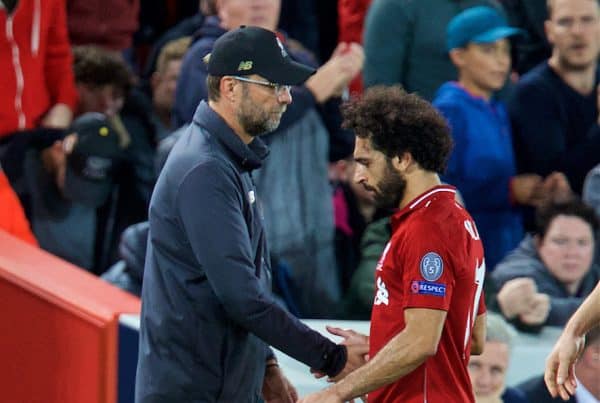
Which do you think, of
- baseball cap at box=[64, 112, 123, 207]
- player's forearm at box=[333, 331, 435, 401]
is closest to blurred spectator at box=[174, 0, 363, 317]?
baseball cap at box=[64, 112, 123, 207]

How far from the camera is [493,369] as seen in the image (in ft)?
19.9

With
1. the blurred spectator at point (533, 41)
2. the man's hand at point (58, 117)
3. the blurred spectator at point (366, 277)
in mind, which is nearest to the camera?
the blurred spectator at point (366, 277)

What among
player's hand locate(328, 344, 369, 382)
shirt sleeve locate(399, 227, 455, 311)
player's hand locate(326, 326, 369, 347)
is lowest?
player's hand locate(328, 344, 369, 382)

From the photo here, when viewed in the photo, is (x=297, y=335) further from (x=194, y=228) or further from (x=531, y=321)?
(x=531, y=321)

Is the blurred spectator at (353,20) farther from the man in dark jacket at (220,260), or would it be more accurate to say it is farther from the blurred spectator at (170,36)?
the man in dark jacket at (220,260)

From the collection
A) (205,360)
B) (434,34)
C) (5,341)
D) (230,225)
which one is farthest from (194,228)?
(434,34)

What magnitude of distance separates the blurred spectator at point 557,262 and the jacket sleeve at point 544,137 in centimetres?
55

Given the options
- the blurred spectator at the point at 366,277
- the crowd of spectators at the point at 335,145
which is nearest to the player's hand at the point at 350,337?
the crowd of spectators at the point at 335,145

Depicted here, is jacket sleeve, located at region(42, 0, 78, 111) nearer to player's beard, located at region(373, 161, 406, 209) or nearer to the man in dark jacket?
the man in dark jacket

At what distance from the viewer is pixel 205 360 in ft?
15.1

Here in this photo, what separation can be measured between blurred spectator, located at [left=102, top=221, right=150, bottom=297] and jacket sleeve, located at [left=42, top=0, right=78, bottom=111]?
3.60 feet

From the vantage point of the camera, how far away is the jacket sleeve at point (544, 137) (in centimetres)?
726

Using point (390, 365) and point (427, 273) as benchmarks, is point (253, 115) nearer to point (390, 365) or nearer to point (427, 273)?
point (427, 273)

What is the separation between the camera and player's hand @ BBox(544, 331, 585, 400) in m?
4.43
